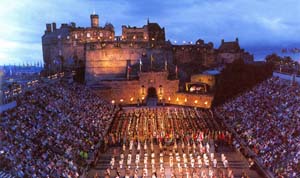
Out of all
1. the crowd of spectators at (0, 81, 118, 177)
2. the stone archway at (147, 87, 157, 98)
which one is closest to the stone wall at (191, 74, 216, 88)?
the stone archway at (147, 87, 157, 98)

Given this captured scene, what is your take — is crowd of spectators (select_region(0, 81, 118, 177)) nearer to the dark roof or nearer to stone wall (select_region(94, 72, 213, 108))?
stone wall (select_region(94, 72, 213, 108))

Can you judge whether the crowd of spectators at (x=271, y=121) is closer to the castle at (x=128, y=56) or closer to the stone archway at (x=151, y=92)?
the castle at (x=128, y=56)

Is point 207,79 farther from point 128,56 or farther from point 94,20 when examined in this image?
point 94,20

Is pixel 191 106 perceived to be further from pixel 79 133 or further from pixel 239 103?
pixel 79 133

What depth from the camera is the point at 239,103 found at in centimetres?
4191

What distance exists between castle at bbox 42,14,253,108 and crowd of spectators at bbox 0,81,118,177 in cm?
1505

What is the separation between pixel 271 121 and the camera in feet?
101

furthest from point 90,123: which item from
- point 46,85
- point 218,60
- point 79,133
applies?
point 218,60

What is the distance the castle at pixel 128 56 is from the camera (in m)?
55.4

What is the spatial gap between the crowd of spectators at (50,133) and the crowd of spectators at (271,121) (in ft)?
45.9

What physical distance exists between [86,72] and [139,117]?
21.0 metres

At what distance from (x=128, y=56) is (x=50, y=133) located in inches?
1443

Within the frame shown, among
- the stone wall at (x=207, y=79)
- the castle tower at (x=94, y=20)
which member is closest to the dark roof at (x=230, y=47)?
the stone wall at (x=207, y=79)

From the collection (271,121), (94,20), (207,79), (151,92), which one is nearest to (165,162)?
(271,121)
